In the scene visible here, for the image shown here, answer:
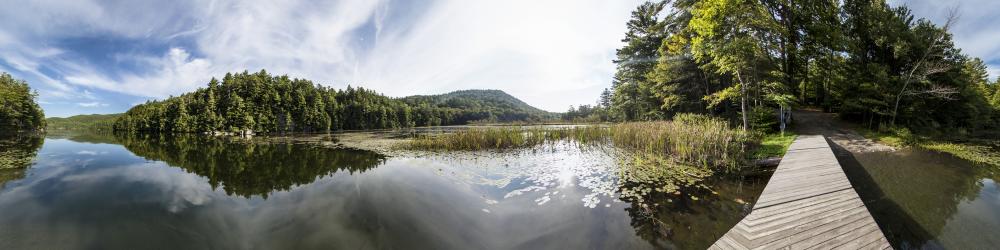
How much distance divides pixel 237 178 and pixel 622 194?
356 inches

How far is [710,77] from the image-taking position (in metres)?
19.3

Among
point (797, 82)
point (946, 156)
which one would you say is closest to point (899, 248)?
point (946, 156)

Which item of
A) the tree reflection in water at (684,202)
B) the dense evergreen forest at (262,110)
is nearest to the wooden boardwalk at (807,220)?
the tree reflection in water at (684,202)

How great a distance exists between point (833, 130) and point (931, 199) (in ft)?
38.3

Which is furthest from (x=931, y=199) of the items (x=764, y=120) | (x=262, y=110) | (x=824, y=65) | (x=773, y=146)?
(x=262, y=110)

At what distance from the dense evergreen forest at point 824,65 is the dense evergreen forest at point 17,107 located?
64.3m

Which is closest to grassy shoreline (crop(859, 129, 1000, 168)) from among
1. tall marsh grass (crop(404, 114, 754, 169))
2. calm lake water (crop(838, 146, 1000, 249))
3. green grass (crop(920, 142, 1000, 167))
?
green grass (crop(920, 142, 1000, 167))

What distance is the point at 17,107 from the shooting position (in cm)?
4019

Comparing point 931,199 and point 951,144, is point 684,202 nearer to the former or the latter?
point 931,199

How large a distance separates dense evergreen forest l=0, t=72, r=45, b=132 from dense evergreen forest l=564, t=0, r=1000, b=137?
64325 mm

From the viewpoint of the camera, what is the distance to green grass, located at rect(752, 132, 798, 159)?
383 inches

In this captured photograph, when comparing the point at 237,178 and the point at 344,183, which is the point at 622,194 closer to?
the point at 344,183

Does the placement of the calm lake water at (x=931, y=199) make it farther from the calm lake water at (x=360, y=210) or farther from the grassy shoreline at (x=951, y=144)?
the calm lake water at (x=360, y=210)

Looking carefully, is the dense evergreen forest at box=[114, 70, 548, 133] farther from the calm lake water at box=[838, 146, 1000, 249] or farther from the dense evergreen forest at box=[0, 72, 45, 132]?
the calm lake water at box=[838, 146, 1000, 249]
